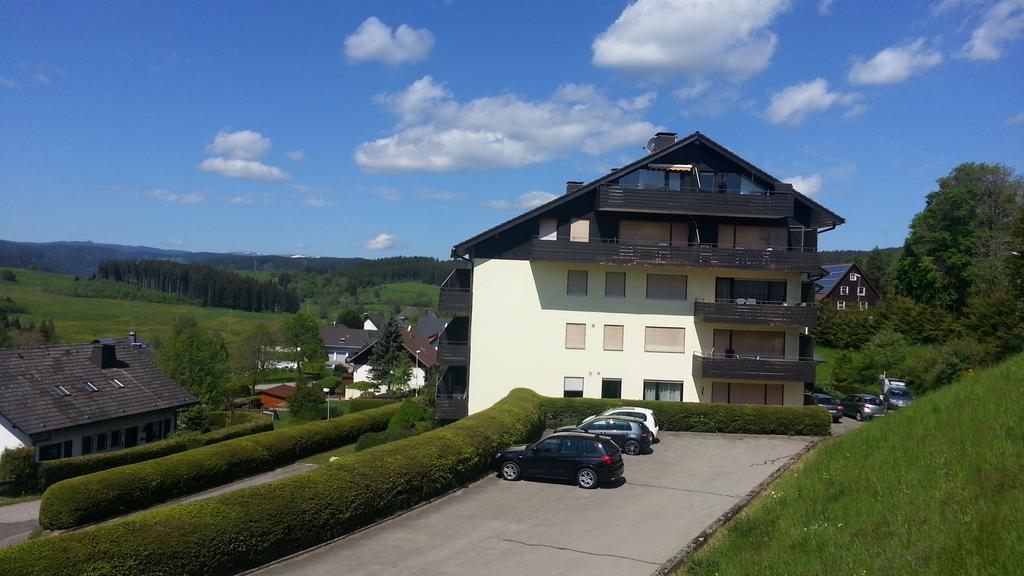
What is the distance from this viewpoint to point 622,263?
34.3 meters

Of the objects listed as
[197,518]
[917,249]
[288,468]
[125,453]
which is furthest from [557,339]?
[917,249]

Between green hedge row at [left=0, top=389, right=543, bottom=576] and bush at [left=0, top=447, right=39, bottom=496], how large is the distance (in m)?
22.0

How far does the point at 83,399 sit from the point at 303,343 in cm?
6245

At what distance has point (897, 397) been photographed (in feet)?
134

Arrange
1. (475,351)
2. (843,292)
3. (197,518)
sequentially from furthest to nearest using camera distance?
1. (843,292)
2. (475,351)
3. (197,518)

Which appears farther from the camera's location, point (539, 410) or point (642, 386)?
point (642, 386)

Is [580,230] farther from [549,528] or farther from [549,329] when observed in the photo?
[549,528]

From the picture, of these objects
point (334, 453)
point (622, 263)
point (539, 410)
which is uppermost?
point (622, 263)

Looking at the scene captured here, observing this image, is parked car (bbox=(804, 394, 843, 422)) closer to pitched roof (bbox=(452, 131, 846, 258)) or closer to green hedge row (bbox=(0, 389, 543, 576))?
pitched roof (bbox=(452, 131, 846, 258))

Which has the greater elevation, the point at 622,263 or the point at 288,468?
the point at 622,263

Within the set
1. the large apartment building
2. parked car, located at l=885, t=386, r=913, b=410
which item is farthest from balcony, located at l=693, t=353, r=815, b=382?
parked car, located at l=885, t=386, r=913, b=410

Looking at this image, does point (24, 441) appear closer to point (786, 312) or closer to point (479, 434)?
point (479, 434)

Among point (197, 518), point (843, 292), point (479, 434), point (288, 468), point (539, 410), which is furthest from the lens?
point (843, 292)

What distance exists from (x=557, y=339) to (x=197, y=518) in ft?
79.1
